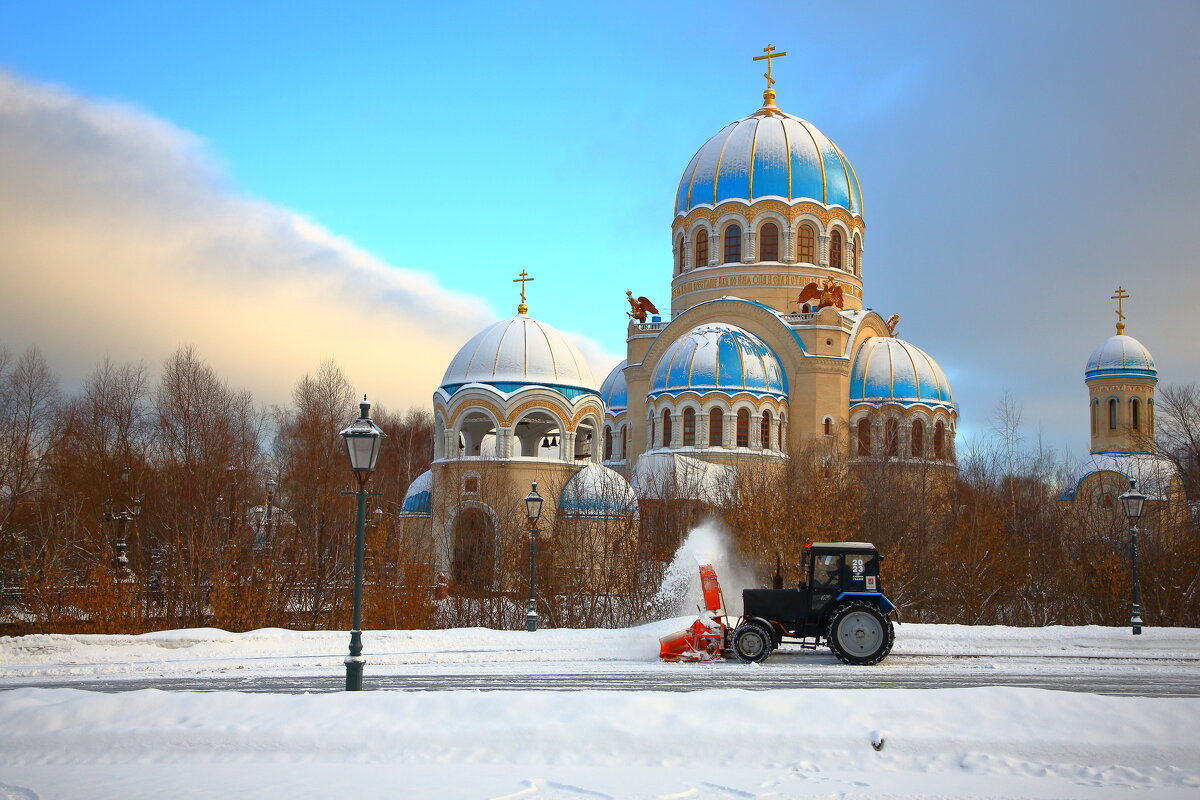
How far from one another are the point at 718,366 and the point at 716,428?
6.98 feet

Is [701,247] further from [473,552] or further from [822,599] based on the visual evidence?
[822,599]

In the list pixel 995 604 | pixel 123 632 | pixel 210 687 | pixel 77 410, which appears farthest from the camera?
pixel 77 410

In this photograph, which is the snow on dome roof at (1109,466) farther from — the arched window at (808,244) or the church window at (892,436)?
the arched window at (808,244)

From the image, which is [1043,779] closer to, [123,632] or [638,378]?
[123,632]

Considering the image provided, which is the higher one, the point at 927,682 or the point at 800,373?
the point at 800,373

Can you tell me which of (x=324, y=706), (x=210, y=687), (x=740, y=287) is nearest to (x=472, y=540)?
(x=740, y=287)

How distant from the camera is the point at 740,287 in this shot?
4356cm

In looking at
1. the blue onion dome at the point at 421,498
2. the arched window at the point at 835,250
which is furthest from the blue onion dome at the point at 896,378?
the blue onion dome at the point at 421,498

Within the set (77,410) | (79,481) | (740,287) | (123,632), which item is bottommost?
(123,632)

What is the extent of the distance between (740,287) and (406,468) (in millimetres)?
27924

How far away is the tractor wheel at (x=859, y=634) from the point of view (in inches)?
594

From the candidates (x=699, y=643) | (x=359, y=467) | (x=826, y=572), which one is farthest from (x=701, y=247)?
(x=359, y=467)

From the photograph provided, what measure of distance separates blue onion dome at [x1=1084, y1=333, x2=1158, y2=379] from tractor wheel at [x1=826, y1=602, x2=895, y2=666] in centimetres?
4138

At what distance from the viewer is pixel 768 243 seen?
4356 centimetres
